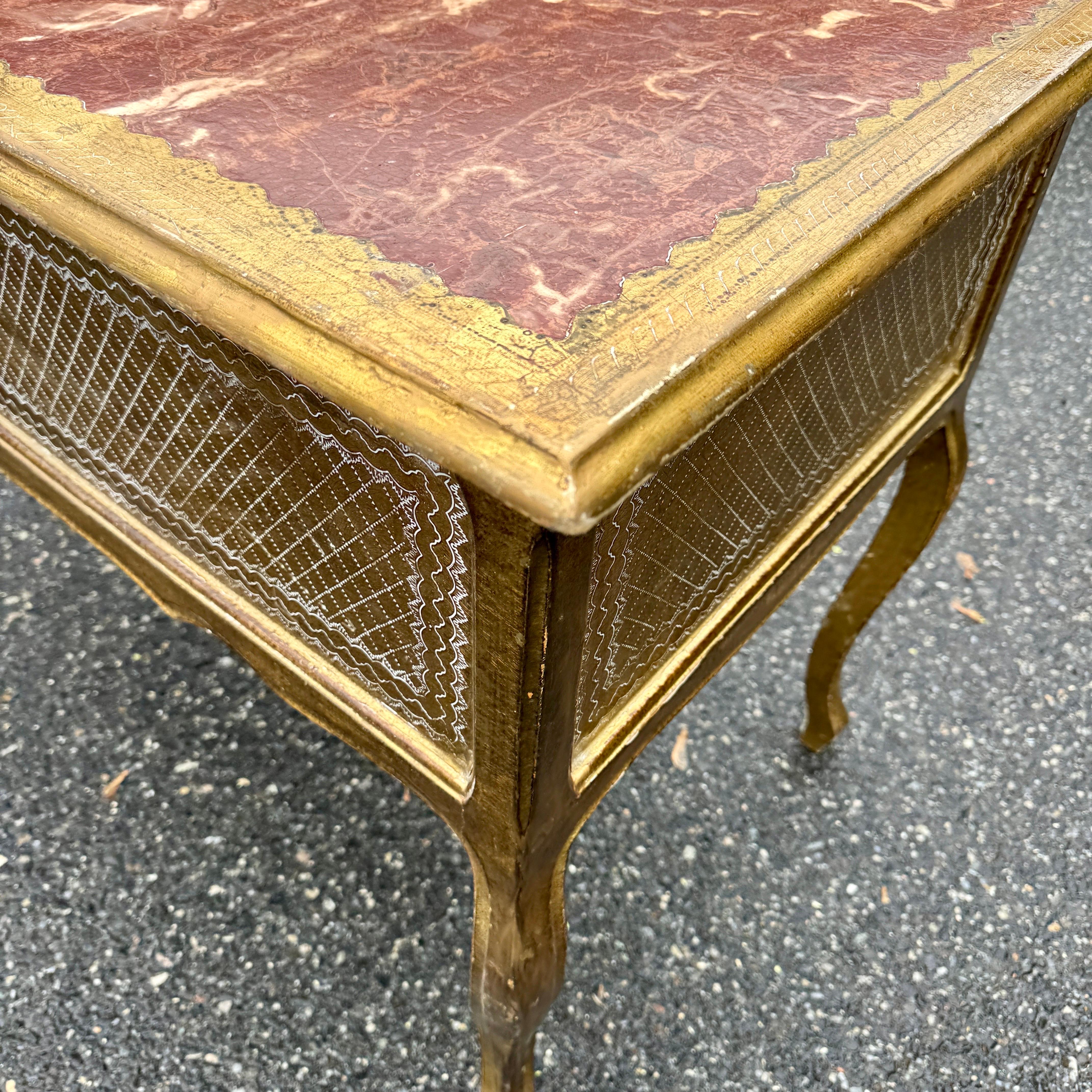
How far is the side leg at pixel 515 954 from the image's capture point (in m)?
0.78

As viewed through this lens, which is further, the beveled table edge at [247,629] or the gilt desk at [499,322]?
the beveled table edge at [247,629]

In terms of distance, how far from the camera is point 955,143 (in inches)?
28.4

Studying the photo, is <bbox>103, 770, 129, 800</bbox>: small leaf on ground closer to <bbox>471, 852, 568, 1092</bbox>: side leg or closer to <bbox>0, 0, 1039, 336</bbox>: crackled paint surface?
<bbox>471, 852, 568, 1092</bbox>: side leg

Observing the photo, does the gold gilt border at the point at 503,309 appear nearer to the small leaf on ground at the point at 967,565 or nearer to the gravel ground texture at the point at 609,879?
the gravel ground texture at the point at 609,879

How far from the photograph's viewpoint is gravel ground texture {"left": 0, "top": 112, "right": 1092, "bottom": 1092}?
1284 mm

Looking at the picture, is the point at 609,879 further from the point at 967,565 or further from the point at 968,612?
the point at 967,565

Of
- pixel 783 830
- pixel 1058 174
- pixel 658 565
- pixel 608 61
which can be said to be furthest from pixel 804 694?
pixel 1058 174

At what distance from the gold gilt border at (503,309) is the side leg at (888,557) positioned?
540 millimetres

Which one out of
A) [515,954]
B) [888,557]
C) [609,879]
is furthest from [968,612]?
[515,954]

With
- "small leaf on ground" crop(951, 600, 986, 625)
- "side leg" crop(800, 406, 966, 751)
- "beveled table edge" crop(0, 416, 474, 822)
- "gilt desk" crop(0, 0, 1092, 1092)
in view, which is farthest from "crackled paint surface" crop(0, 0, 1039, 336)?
"small leaf on ground" crop(951, 600, 986, 625)

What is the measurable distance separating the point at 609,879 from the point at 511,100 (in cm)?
109

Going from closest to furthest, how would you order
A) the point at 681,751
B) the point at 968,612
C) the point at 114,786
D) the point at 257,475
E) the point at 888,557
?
the point at 257,475
the point at 888,557
the point at 114,786
the point at 681,751
the point at 968,612

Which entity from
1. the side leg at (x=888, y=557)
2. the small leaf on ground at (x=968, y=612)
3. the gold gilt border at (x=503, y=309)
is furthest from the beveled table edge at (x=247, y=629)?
the small leaf on ground at (x=968, y=612)

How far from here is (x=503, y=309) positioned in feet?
1.82
